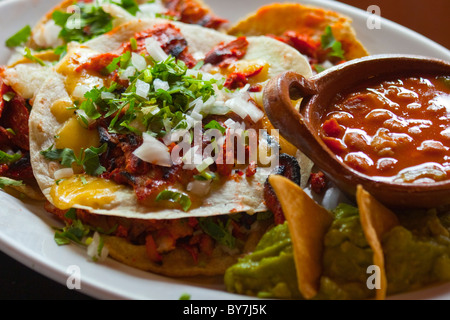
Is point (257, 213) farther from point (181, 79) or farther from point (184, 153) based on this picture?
point (181, 79)

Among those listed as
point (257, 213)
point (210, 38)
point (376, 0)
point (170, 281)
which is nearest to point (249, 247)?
point (257, 213)

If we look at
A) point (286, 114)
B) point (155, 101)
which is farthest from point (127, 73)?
point (286, 114)

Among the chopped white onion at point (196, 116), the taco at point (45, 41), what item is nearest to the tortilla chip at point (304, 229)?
the chopped white onion at point (196, 116)

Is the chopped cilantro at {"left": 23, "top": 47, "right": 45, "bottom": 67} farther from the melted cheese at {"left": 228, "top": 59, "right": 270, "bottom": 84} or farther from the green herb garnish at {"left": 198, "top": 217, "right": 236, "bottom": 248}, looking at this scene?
the green herb garnish at {"left": 198, "top": 217, "right": 236, "bottom": 248}

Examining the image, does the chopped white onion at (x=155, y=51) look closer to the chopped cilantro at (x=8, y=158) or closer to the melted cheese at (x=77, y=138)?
the melted cheese at (x=77, y=138)

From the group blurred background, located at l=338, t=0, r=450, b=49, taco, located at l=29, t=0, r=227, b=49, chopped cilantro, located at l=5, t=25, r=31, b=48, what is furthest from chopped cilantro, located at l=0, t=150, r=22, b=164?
blurred background, located at l=338, t=0, r=450, b=49

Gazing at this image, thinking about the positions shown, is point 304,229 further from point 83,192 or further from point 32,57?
point 32,57
